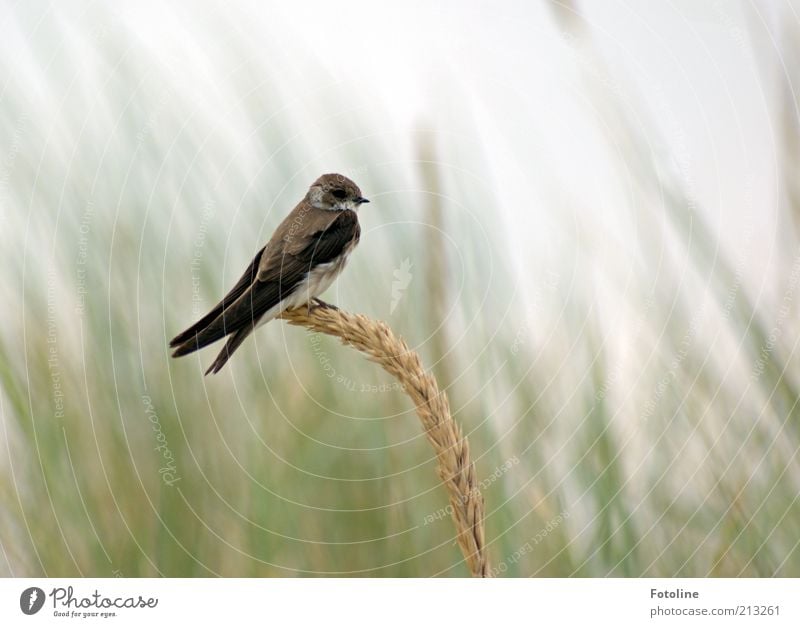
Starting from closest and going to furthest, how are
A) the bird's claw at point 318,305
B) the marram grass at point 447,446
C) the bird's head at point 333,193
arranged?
1. the marram grass at point 447,446
2. the bird's claw at point 318,305
3. the bird's head at point 333,193

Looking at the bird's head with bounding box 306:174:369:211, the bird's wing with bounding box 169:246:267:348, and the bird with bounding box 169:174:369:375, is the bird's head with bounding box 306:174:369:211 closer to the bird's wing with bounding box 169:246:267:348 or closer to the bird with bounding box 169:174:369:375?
the bird with bounding box 169:174:369:375

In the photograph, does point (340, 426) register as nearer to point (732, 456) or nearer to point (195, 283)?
point (195, 283)

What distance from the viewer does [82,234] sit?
1828 mm

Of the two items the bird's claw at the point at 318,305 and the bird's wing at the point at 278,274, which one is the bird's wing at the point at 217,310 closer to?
the bird's wing at the point at 278,274

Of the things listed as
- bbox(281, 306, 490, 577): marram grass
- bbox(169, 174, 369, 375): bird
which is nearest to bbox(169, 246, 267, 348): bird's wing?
bbox(169, 174, 369, 375): bird

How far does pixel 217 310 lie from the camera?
176 centimetres

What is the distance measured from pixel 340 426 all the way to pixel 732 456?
32.6 inches

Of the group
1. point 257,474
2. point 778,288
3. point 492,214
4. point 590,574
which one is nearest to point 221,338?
point 257,474

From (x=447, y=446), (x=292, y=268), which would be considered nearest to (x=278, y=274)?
(x=292, y=268)

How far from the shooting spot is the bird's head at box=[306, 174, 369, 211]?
1818mm

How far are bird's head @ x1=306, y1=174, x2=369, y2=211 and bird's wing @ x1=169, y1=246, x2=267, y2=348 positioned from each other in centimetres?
20

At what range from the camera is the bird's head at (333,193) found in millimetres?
1818

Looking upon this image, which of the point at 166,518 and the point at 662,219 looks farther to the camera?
the point at 662,219

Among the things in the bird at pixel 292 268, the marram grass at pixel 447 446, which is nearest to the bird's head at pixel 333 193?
the bird at pixel 292 268
